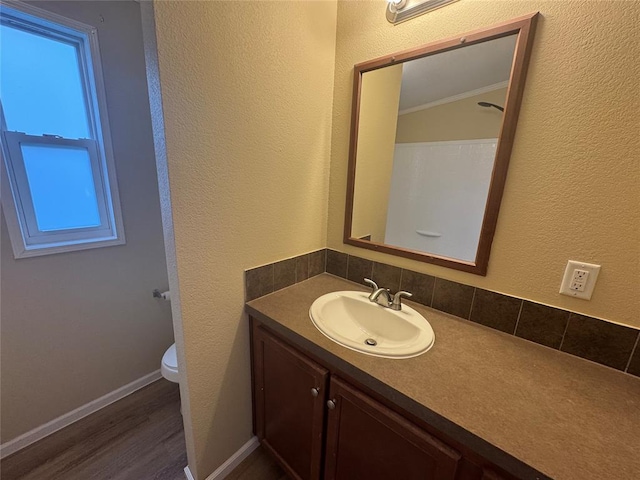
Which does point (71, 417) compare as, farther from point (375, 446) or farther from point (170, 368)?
point (375, 446)

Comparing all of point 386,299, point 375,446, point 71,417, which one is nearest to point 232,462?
point 375,446

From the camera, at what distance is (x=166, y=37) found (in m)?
0.75

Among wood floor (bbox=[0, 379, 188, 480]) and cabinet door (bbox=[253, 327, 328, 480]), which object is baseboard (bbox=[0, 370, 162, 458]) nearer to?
wood floor (bbox=[0, 379, 188, 480])

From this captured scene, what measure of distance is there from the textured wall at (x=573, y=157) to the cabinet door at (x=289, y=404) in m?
0.81

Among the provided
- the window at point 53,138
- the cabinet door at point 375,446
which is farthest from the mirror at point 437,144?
the window at point 53,138

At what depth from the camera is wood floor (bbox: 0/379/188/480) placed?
1.24 meters

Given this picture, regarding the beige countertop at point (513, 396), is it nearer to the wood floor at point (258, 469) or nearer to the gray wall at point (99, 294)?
the wood floor at point (258, 469)

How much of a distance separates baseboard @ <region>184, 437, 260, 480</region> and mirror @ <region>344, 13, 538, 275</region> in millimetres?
1185

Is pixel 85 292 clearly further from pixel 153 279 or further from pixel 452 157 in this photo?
pixel 452 157

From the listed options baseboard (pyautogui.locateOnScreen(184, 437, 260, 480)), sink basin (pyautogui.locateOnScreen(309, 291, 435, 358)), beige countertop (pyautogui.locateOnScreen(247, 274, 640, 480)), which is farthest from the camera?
baseboard (pyautogui.locateOnScreen(184, 437, 260, 480))

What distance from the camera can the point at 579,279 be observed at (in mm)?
833

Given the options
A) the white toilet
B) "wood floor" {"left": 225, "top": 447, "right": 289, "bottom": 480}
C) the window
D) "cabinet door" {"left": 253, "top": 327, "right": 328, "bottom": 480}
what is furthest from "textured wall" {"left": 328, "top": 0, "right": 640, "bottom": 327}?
the window

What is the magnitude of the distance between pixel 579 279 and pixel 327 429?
998 millimetres

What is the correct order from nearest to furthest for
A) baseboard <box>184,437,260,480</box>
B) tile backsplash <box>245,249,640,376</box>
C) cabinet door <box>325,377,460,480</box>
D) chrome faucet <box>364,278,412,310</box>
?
cabinet door <box>325,377,460,480</box> < tile backsplash <box>245,249,640,376</box> < chrome faucet <box>364,278,412,310</box> < baseboard <box>184,437,260,480</box>
